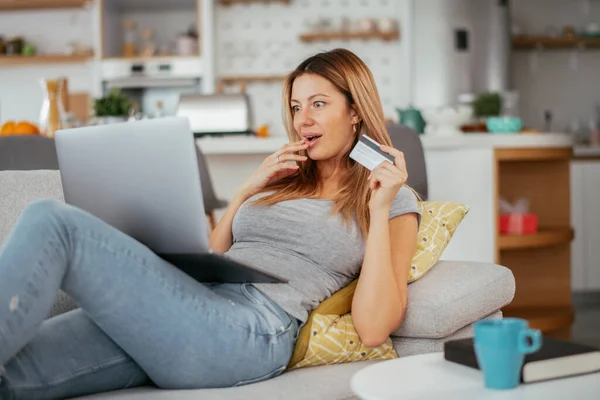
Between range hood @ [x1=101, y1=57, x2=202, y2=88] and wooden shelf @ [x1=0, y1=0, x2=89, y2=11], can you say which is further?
wooden shelf @ [x1=0, y1=0, x2=89, y2=11]

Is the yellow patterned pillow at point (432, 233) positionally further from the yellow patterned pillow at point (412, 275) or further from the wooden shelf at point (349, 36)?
the wooden shelf at point (349, 36)

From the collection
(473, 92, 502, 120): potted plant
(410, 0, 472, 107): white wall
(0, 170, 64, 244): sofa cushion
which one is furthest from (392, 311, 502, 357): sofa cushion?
(410, 0, 472, 107): white wall

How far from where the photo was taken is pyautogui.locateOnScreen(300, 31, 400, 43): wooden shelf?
255 inches

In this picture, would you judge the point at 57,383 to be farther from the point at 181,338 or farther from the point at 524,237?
the point at 524,237

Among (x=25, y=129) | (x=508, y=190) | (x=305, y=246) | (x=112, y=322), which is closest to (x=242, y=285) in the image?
(x=305, y=246)

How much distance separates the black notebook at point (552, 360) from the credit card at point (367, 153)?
1.47ft

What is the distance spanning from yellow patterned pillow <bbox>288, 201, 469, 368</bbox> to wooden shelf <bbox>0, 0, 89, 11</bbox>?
5.22 meters

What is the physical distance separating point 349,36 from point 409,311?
16.1ft

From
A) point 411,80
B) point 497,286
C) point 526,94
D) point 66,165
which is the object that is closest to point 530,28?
point 526,94

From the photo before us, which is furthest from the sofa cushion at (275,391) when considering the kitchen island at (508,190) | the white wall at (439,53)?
the white wall at (439,53)

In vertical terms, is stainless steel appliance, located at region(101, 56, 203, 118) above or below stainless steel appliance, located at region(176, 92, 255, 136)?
above

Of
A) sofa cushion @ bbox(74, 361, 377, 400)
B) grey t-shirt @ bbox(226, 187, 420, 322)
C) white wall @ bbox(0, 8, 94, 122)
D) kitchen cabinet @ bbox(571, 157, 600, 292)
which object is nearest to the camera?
sofa cushion @ bbox(74, 361, 377, 400)

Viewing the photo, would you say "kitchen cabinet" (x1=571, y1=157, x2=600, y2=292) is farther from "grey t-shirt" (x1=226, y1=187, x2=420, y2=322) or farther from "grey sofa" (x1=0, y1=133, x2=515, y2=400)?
"grey t-shirt" (x1=226, y1=187, x2=420, y2=322)

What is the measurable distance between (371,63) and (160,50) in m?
1.66
